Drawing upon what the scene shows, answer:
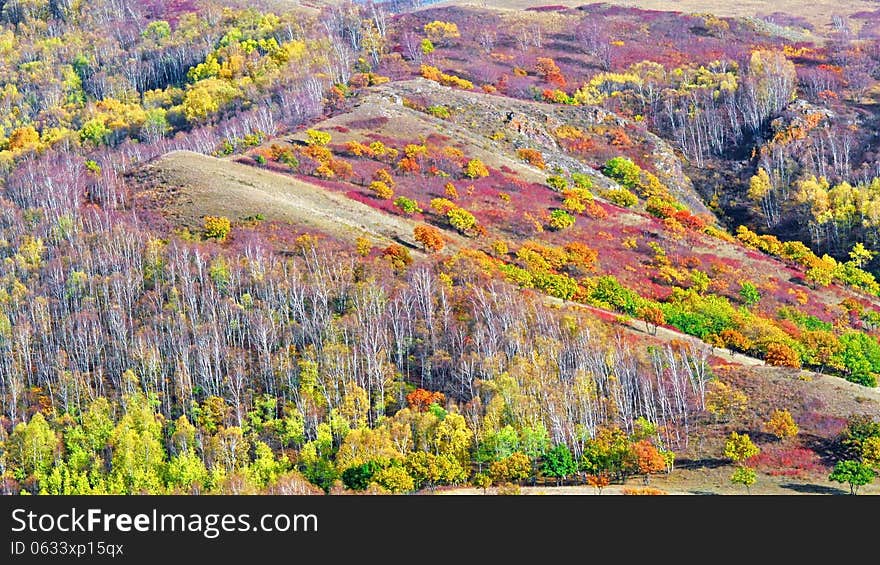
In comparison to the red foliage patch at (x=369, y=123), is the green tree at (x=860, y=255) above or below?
below

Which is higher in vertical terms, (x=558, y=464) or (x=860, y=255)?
(x=558, y=464)

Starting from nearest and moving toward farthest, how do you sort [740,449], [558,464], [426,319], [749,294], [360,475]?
[360,475] < [558,464] < [740,449] < [426,319] < [749,294]

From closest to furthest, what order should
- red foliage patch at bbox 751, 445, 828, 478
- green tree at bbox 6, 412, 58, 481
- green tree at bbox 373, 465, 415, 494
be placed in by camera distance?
green tree at bbox 373, 465, 415, 494
red foliage patch at bbox 751, 445, 828, 478
green tree at bbox 6, 412, 58, 481

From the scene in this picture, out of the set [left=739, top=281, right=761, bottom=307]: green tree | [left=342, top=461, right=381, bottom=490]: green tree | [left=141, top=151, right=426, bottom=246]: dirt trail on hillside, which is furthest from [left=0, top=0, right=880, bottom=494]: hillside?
[left=141, top=151, right=426, bottom=246]: dirt trail on hillside

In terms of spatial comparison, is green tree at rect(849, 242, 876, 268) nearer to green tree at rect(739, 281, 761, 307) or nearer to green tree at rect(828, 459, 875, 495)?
green tree at rect(739, 281, 761, 307)

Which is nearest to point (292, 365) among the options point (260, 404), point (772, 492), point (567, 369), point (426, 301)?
point (260, 404)

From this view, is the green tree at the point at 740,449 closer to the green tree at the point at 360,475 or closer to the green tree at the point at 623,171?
the green tree at the point at 360,475

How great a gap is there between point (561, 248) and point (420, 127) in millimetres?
44686

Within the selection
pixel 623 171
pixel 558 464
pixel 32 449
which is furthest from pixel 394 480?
pixel 623 171

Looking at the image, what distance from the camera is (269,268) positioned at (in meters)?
112

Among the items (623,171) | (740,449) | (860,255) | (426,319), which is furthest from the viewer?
(623,171)

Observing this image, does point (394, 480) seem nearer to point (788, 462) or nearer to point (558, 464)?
point (558, 464)

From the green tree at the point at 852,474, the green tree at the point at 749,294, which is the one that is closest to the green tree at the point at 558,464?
the green tree at the point at 852,474

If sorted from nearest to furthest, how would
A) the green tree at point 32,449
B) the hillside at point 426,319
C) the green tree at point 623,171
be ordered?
the hillside at point 426,319
the green tree at point 32,449
the green tree at point 623,171
